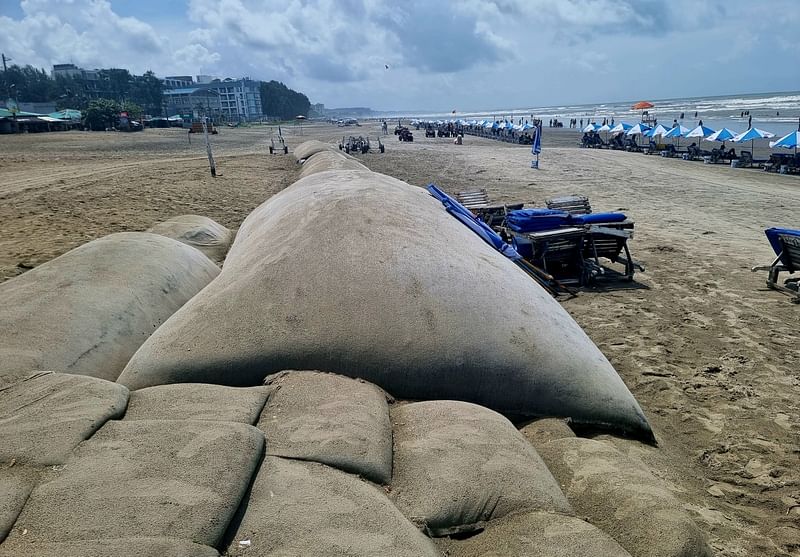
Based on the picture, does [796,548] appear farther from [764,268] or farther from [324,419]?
[764,268]

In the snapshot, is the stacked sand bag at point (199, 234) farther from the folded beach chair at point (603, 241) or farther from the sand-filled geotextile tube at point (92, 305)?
the folded beach chair at point (603, 241)

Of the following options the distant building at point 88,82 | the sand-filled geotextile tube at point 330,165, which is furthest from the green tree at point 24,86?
the sand-filled geotextile tube at point 330,165

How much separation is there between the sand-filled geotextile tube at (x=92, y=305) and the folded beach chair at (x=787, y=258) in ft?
23.4

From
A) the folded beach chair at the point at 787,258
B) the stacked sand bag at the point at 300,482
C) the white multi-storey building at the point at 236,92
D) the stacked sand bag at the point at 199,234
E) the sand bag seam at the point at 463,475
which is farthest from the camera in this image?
the white multi-storey building at the point at 236,92

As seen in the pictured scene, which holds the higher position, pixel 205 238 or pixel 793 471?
pixel 205 238

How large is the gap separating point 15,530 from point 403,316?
204 centimetres

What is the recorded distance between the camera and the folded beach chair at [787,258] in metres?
6.55

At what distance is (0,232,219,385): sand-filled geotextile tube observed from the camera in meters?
3.15

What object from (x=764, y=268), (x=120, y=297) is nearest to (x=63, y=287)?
(x=120, y=297)

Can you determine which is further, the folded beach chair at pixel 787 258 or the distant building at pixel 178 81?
the distant building at pixel 178 81

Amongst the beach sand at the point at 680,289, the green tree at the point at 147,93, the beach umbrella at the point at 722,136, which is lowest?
the beach sand at the point at 680,289

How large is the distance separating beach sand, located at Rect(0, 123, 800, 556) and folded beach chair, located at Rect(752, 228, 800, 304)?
18cm

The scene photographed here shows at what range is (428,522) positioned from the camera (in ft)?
6.55

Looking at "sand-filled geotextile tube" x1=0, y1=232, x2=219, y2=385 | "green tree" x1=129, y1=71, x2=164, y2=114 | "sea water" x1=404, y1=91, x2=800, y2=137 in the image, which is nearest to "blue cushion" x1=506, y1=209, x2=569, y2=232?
"sand-filled geotextile tube" x1=0, y1=232, x2=219, y2=385
